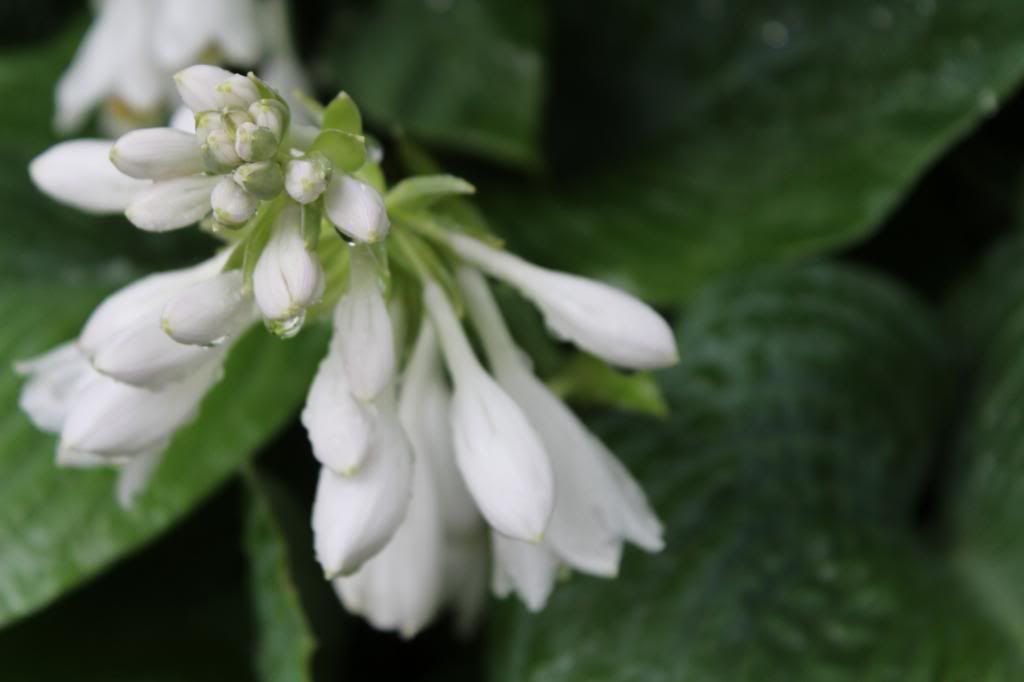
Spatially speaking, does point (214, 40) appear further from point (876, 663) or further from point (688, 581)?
point (876, 663)

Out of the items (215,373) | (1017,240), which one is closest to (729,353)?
(1017,240)

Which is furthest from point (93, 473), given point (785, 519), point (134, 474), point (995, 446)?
point (995, 446)

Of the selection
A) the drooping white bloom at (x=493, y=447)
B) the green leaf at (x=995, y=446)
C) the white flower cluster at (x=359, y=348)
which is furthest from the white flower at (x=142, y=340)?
the green leaf at (x=995, y=446)

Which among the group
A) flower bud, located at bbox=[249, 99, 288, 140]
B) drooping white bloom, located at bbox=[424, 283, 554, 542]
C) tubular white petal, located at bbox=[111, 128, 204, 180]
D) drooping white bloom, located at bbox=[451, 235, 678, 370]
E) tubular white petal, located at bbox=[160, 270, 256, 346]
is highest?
flower bud, located at bbox=[249, 99, 288, 140]

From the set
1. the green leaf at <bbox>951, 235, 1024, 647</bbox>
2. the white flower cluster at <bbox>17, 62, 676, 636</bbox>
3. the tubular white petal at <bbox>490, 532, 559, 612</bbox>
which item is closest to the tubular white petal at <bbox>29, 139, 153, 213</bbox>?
the white flower cluster at <bbox>17, 62, 676, 636</bbox>

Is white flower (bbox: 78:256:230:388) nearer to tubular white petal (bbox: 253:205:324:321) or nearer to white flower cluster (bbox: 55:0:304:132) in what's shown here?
tubular white petal (bbox: 253:205:324:321)
